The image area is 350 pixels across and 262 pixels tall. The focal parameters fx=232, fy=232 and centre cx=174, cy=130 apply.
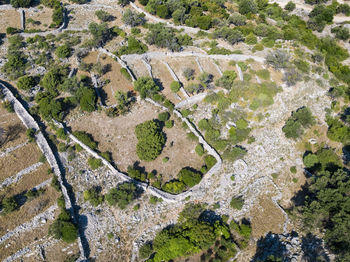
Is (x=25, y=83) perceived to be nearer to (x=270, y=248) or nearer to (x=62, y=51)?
(x=62, y=51)

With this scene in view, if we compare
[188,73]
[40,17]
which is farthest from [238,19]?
[40,17]

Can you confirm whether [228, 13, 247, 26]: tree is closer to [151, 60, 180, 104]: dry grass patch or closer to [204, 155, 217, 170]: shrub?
[151, 60, 180, 104]: dry grass patch

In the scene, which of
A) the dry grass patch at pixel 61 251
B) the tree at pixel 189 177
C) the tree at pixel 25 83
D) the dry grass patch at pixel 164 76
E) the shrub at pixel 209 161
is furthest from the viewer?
the dry grass patch at pixel 164 76

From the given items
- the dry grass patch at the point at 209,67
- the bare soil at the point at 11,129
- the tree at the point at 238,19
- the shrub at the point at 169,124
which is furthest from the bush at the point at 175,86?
the tree at the point at 238,19

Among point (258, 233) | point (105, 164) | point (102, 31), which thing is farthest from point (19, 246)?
point (102, 31)

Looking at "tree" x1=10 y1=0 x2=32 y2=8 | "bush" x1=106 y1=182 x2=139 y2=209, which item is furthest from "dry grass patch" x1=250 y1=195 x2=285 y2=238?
"tree" x1=10 y1=0 x2=32 y2=8

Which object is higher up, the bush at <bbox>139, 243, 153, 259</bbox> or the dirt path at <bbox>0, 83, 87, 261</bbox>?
the dirt path at <bbox>0, 83, 87, 261</bbox>

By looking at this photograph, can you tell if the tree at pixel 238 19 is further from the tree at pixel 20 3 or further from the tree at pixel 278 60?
the tree at pixel 20 3
